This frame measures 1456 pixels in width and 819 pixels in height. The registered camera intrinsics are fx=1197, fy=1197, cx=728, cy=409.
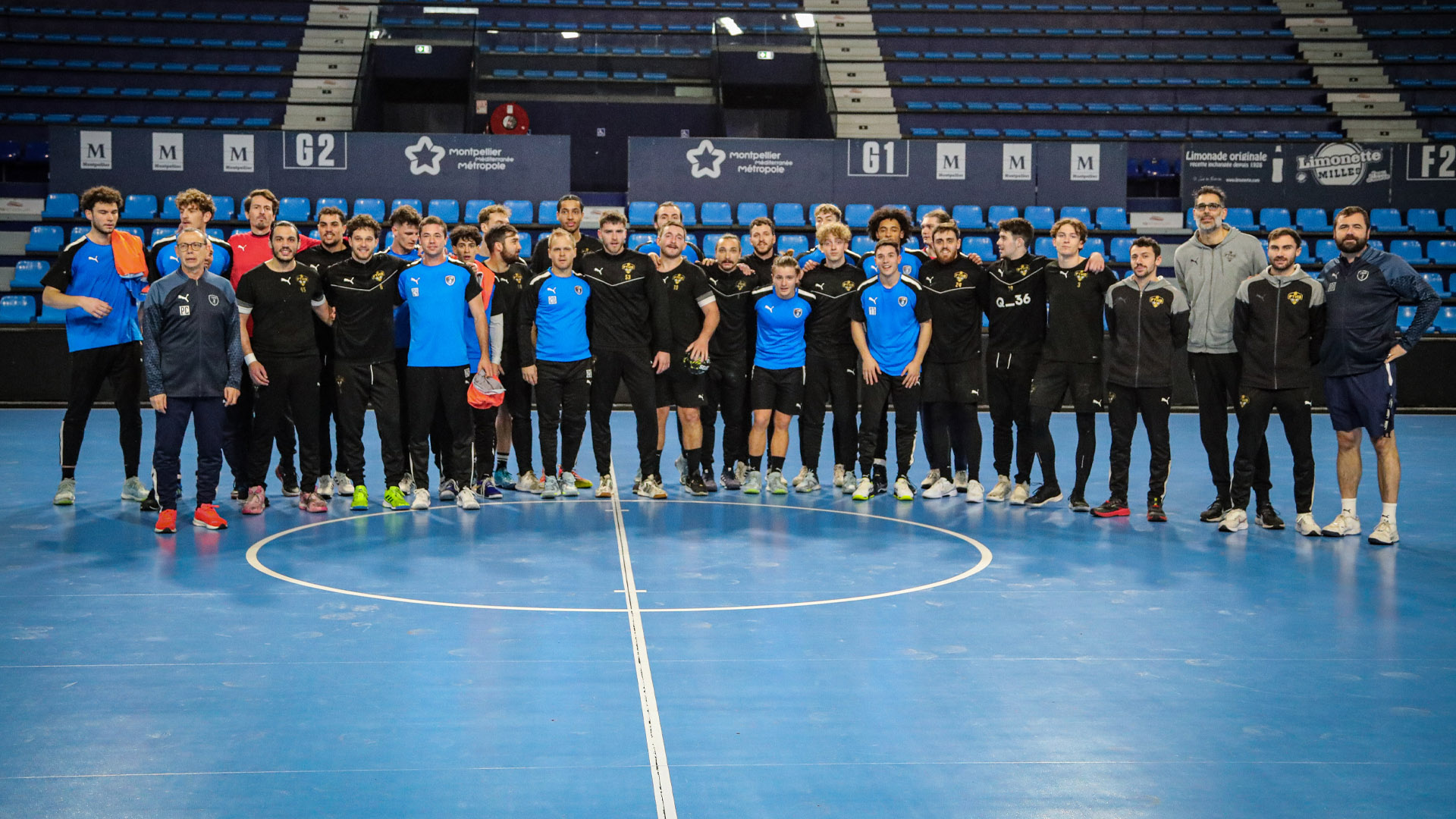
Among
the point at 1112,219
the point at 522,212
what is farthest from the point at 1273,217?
the point at 522,212

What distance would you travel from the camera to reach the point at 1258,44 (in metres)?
22.9

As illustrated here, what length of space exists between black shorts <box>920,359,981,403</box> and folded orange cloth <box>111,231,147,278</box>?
5.49 meters

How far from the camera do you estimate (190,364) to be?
23.2 ft

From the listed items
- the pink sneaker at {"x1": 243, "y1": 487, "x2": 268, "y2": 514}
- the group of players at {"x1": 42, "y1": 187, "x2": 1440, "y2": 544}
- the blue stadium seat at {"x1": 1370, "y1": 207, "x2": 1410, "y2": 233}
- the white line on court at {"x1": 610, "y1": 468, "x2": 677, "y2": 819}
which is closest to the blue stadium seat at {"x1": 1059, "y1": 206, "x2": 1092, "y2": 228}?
the blue stadium seat at {"x1": 1370, "y1": 207, "x2": 1410, "y2": 233}

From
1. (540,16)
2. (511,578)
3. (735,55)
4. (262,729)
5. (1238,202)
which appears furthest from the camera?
(540,16)

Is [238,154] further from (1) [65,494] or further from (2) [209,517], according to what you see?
(2) [209,517]

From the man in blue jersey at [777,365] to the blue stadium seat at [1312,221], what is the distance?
1156 centimetres

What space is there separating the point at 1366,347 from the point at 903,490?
120 inches

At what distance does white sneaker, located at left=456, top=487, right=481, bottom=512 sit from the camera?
7.99 m

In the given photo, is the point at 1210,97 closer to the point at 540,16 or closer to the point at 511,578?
the point at 540,16

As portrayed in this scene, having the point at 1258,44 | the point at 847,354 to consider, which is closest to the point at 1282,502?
the point at 847,354

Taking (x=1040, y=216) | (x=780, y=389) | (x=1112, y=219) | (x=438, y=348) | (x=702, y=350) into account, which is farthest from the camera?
(x=1112, y=219)

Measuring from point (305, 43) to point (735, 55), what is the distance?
26.1 ft

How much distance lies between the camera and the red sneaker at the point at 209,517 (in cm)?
714
